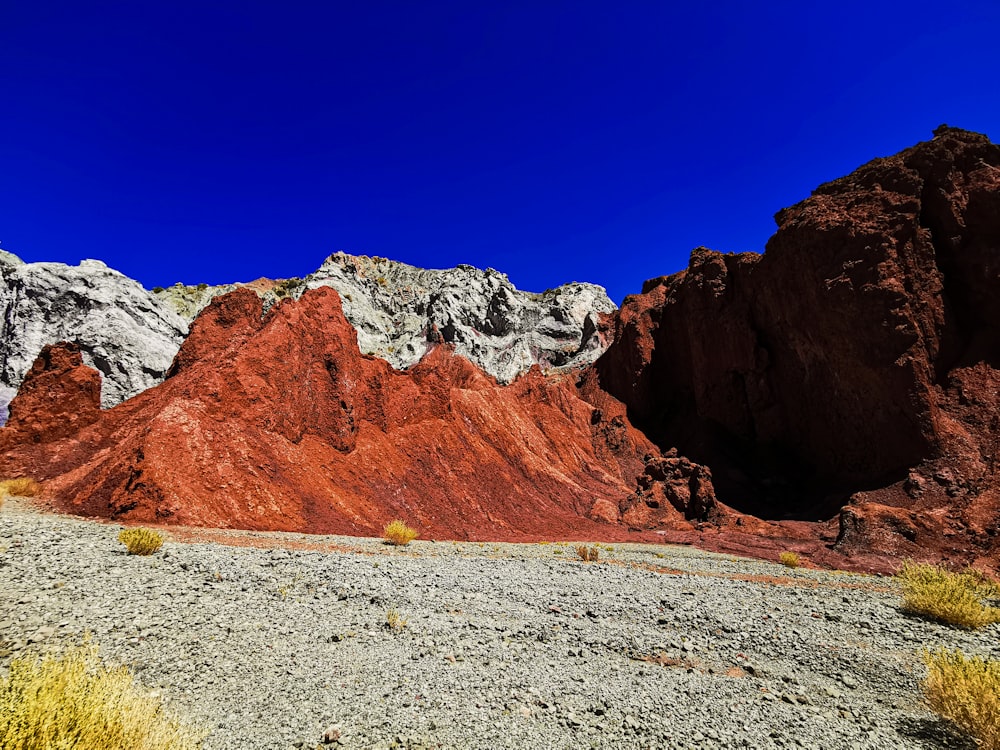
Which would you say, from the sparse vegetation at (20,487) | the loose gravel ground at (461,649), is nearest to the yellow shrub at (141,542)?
the loose gravel ground at (461,649)

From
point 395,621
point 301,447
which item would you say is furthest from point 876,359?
point 301,447

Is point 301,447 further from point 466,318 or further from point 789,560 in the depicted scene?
point 466,318

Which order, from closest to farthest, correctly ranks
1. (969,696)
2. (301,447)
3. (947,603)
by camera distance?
1. (969,696)
2. (947,603)
3. (301,447)

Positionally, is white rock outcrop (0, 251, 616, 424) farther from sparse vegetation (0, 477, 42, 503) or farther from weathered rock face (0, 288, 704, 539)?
sparse vegetation (0, 477, 42, 503)

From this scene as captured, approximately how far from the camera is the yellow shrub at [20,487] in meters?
17.7

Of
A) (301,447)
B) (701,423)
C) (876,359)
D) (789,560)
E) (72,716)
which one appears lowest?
(789,560)

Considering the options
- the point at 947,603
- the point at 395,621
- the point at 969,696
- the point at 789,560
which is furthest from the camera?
the point at 789,560

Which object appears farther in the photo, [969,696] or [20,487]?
[20,487]

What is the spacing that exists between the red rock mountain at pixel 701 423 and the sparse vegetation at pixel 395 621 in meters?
12.2

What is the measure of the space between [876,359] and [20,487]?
151 ft

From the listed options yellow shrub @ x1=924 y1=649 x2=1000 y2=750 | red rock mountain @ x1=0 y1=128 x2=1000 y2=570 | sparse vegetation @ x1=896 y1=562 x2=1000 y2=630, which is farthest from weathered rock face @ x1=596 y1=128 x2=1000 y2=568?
yellow shrub @ x1=924 y1=649 x2=1000 y2=750

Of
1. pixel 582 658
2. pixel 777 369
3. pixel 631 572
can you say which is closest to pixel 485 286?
pixel 777 369

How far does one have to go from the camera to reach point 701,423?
140 ft

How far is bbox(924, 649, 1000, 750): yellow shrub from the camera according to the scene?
17.2 feet
